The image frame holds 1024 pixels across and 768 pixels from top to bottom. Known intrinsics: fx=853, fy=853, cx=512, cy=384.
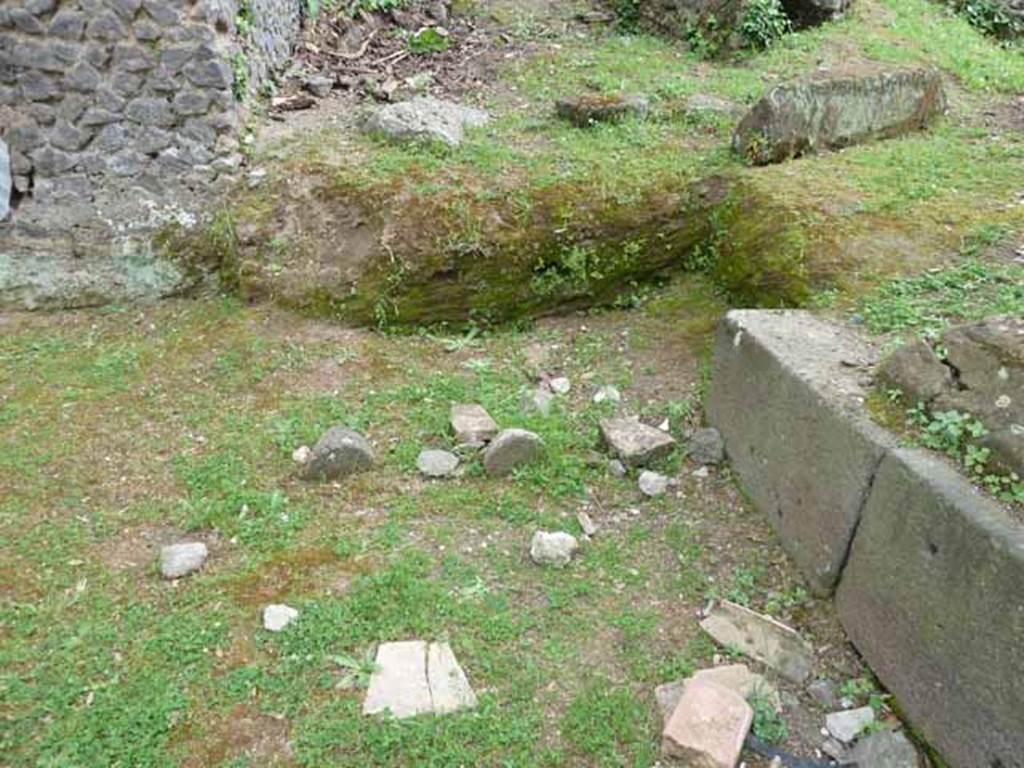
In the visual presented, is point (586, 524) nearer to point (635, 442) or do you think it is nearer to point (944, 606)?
point (635, 442)

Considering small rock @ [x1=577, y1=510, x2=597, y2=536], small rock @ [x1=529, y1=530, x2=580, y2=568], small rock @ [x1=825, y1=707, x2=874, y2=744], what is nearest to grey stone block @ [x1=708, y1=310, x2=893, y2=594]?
small rock @ [x1=825, y1=707, x2=874, y2=744]

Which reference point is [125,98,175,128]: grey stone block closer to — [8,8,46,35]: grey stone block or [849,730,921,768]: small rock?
[8,8,46,35]: grey stone block

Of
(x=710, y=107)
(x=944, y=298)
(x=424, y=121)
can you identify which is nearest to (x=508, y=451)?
(x=944, y=298)

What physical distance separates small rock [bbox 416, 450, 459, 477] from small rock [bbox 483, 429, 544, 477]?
0.13 m

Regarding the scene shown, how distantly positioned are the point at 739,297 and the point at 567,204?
3.35 ft

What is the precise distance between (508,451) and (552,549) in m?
0.51

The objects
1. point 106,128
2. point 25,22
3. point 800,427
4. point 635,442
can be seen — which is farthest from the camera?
point 106,128

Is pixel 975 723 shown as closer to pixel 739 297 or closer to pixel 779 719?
pixel 779 719

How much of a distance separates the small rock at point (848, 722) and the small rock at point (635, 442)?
121 centimetres

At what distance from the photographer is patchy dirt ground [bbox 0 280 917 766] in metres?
2.39

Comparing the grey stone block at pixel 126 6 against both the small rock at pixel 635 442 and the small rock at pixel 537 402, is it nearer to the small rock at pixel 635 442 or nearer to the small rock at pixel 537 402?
the small rock at pixel 537 402

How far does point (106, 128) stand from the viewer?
4.49 meters

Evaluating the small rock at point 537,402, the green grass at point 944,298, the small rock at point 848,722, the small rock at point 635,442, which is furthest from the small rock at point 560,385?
the small rock at point 848,722

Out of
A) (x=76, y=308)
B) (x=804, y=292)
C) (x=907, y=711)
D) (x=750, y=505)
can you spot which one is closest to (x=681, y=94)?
(x=804, y=292)
